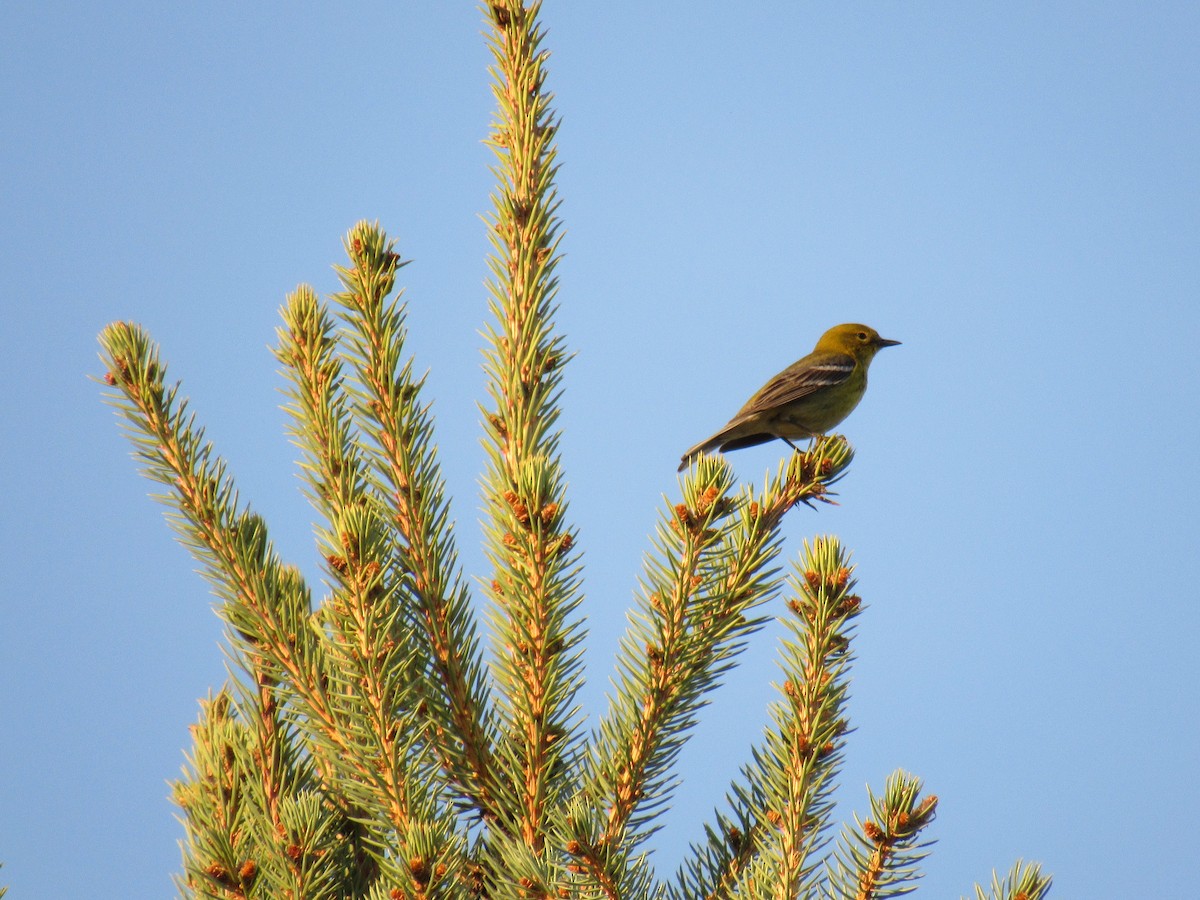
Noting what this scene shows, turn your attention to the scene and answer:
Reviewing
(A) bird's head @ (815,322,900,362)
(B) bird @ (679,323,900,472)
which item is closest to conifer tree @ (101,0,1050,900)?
(B) bird @ (679,323,900,472)

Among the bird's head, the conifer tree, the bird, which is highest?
the bird's head

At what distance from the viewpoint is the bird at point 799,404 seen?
902 centimetres

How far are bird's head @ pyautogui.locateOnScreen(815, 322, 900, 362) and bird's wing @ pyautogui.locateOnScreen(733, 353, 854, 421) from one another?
62 cm

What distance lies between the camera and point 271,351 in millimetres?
2635

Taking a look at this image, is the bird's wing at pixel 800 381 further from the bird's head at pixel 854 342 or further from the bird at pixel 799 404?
the bird's head at pixel 854 342

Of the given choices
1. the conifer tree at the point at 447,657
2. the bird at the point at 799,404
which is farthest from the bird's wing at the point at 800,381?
the conifer tree at the point at 447,657

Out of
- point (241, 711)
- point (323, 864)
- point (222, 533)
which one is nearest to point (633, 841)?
point (323, 864)

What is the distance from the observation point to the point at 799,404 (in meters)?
9.37

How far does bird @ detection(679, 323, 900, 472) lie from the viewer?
9.02 metres

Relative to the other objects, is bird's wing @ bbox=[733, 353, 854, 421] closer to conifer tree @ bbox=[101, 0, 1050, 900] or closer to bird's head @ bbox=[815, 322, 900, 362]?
bird's head @ bbox=[815, 322, 900, 362]

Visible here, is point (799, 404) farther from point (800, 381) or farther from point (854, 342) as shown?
point (854, 342)

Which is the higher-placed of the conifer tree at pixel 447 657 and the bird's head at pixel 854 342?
the bird's head at pixel 854 342

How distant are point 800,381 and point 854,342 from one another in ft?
6.51

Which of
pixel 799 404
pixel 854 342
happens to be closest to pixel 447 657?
pixel 799 404
